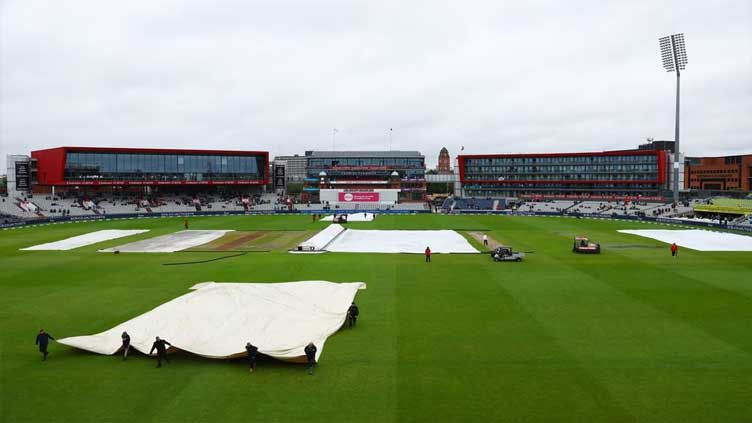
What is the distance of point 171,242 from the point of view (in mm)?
55969

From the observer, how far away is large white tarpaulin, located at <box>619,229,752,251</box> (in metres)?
49.4

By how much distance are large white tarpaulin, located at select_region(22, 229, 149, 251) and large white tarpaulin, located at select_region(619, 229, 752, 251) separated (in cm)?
6320

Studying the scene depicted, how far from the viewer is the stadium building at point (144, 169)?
4483 inches

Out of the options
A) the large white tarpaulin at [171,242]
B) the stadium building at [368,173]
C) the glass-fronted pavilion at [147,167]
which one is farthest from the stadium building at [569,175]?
the large white tarpaulin at [171,242]

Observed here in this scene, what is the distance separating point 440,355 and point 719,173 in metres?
172

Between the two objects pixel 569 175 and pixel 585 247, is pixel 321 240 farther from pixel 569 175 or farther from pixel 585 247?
pixel 569 175

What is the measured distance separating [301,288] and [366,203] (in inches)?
3519

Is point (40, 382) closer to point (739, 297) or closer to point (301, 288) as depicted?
point (301, 288)

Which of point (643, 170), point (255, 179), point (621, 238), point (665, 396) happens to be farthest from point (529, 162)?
point (665, 396)

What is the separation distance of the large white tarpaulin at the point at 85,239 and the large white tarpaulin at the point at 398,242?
27.0 meters

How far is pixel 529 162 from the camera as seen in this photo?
14325 cm

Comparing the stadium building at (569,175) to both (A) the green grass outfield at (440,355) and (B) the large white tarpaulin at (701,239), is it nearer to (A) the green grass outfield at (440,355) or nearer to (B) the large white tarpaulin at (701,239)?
(B) the large white tarpaulin at (701,239)

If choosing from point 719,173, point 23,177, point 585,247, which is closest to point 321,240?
point 585,247

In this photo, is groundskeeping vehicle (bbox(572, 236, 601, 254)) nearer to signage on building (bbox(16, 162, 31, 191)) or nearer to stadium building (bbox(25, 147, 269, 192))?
stadium building (bbox(25, 147, 269, 192))
